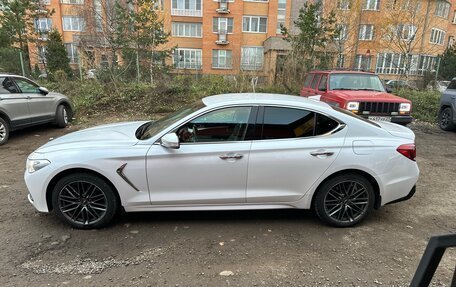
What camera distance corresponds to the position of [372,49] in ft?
100

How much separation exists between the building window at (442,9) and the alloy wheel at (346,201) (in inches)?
1585

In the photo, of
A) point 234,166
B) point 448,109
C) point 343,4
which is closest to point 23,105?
point 234,166

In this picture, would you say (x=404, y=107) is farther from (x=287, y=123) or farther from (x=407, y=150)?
(x=287, y=123)

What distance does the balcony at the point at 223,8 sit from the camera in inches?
1391

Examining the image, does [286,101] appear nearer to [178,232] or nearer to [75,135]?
[178,232]

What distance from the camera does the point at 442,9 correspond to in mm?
36906

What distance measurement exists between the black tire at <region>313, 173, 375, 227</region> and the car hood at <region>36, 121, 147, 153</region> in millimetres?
2337

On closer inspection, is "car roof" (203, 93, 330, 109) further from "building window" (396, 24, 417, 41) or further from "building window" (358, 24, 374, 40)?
"building window" (358, 24, 374, 40)

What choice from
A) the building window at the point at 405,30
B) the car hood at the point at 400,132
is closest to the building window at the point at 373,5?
the building window at the point at 405,30

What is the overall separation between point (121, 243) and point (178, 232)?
0.64 m

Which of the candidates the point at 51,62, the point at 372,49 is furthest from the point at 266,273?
the point at 372,49

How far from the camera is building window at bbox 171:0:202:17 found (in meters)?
36.8

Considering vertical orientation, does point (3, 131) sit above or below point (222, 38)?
below

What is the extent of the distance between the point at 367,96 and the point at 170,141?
614 centimetres
